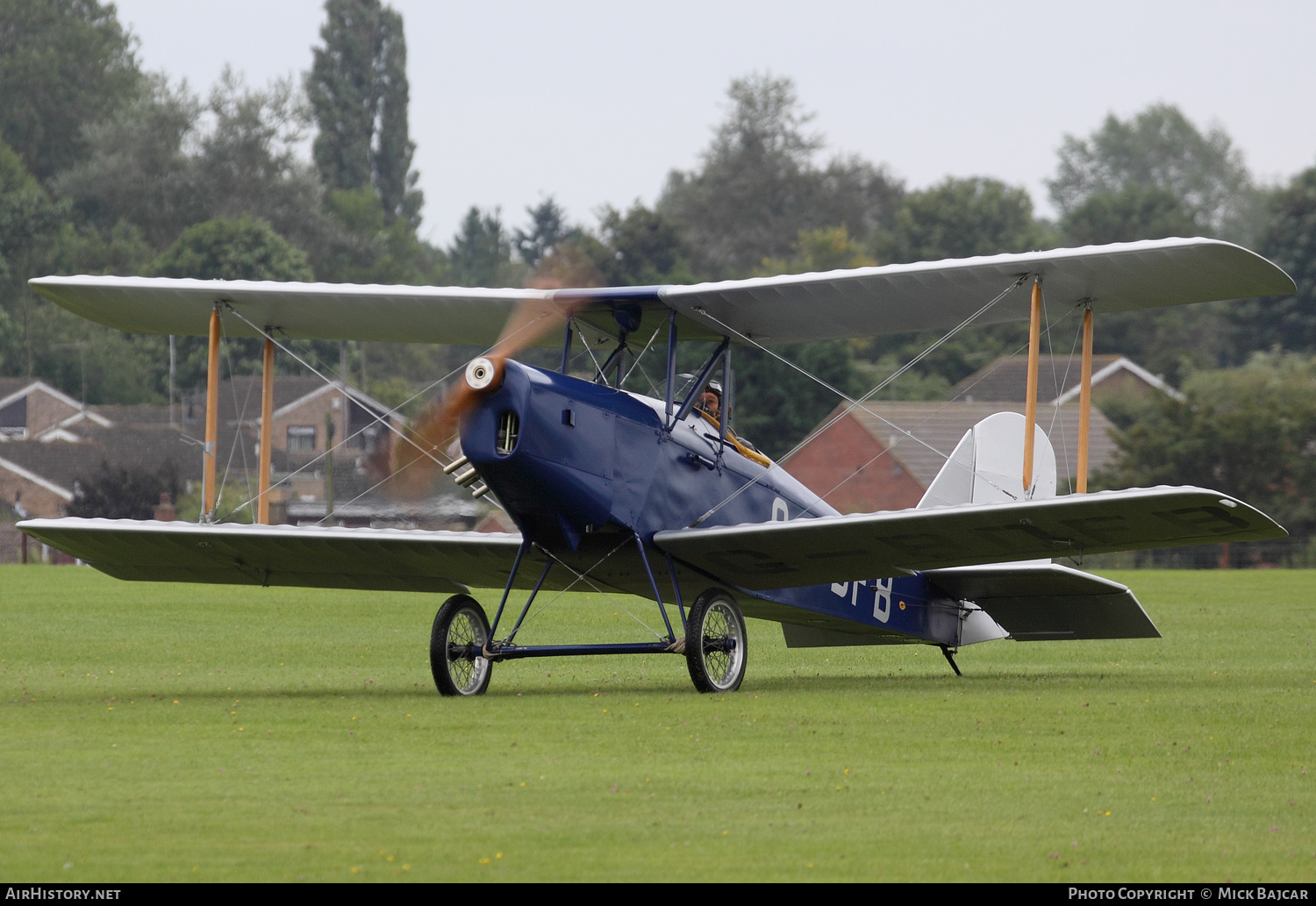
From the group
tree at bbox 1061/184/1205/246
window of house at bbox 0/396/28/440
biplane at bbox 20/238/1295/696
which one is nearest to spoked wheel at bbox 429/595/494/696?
biplane at bbox 20/238/1295/696

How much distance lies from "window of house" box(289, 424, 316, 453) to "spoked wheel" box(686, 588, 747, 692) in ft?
214

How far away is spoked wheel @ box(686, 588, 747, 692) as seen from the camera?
11594 mm

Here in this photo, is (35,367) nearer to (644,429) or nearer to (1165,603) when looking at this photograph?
(1165,603)

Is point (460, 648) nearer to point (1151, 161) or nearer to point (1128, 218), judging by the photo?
point (1128, 218)

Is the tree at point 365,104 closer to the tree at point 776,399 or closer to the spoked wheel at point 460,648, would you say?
the tree at point 776,399

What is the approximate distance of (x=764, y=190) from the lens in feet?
364

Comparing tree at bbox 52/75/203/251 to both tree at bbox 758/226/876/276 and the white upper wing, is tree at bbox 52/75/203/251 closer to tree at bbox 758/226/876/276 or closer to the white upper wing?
tree at bbox 758/226/876/276

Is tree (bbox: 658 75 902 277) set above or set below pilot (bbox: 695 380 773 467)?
above

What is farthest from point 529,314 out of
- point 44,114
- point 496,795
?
point 44,114

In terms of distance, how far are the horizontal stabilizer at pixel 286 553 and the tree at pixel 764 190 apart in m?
91.8

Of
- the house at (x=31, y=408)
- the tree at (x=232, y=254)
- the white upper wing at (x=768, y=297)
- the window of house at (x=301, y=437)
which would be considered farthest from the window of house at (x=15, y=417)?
the white upper wing at (x=768, y=297)

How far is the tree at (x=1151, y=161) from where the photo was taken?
135 metres

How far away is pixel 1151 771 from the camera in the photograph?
8.04 m

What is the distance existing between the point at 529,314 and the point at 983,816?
6.79 m
